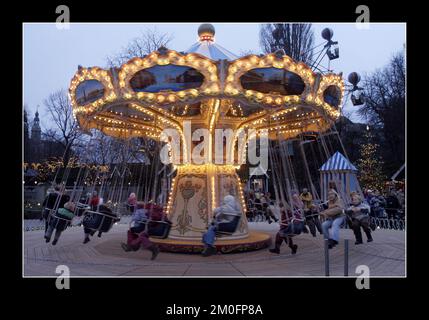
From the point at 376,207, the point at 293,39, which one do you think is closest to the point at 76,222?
the point at 376,207

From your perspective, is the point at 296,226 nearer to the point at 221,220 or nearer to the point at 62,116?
the point at 221,220

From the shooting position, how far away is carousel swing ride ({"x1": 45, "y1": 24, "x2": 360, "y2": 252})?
7.02 metres

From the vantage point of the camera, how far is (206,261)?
7.54 metres

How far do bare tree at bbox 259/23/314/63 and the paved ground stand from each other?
18.1 m

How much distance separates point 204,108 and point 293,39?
18442 millimetres

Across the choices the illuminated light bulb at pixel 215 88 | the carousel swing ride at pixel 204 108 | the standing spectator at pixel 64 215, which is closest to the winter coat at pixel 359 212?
the carousel swing ride at pixel 204 108

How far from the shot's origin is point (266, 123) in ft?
35.4

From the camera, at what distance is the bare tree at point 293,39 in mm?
25484

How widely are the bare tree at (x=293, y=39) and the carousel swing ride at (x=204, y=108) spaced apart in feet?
49.7

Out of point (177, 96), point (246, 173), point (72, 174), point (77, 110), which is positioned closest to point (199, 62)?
point (177, 96)

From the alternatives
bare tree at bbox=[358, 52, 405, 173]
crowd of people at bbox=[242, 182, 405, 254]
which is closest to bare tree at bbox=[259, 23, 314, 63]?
bare tree at bbox=[358, 52, 405, 173]

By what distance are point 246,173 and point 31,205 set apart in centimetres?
1123

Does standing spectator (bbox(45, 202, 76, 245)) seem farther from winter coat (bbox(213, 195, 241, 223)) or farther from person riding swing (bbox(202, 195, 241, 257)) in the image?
winter coat (bbox(213, 195, 241, 223))

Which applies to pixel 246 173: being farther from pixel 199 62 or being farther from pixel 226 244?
pixel 199 62
